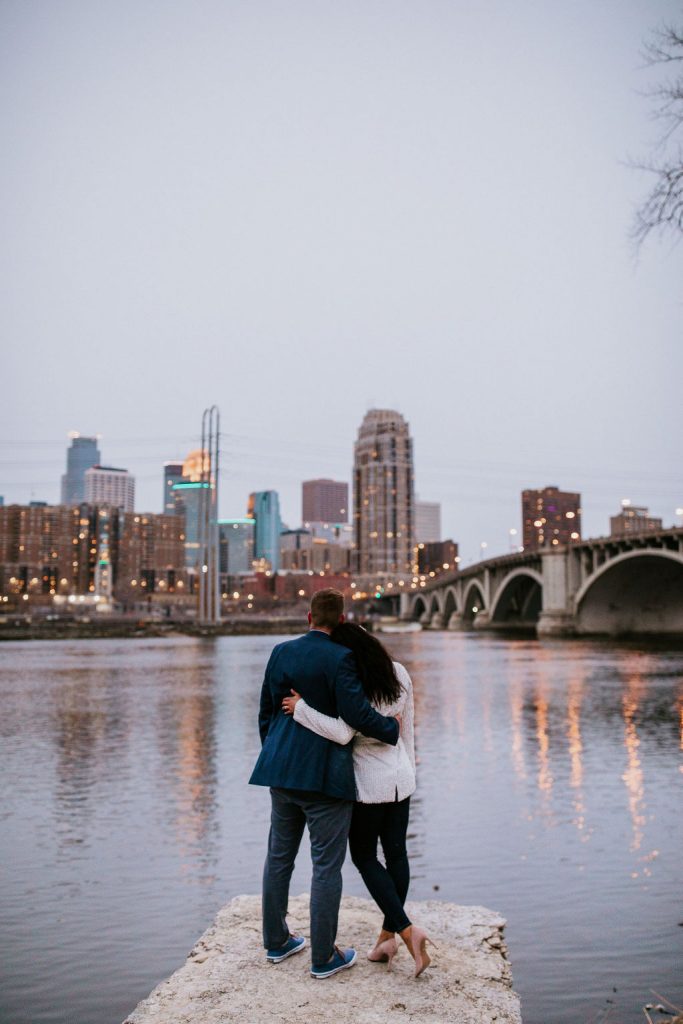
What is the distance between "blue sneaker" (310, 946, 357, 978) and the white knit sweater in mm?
911

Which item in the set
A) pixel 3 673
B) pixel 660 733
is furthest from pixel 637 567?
pixel 660 733

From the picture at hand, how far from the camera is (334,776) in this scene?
555 cm

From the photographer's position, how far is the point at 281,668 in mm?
5805

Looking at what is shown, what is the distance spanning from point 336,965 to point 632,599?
86.3m

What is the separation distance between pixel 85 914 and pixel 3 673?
4167 centimetres

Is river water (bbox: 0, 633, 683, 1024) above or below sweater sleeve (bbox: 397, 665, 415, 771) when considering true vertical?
below

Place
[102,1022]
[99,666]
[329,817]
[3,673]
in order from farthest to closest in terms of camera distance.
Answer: [99,666]
[3,673]
[102,1022]
[329,817]

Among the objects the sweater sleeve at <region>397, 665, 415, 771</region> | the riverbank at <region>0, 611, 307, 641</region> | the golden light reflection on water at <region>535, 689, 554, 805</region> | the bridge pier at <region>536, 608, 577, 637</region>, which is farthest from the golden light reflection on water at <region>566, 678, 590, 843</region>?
the riverbank at <region>0, 611, 307, 641</region>

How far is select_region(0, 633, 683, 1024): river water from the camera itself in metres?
7.12

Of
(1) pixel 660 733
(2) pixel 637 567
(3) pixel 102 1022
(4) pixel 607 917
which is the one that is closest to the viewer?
(3) pixel 102 1022

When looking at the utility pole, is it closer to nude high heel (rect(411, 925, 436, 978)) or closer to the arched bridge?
the arched bridge

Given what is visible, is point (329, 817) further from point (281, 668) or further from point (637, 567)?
point (637, 567)

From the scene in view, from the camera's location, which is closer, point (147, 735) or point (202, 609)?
point (147, 735)

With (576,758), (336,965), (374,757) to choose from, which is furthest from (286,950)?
(576,758)
